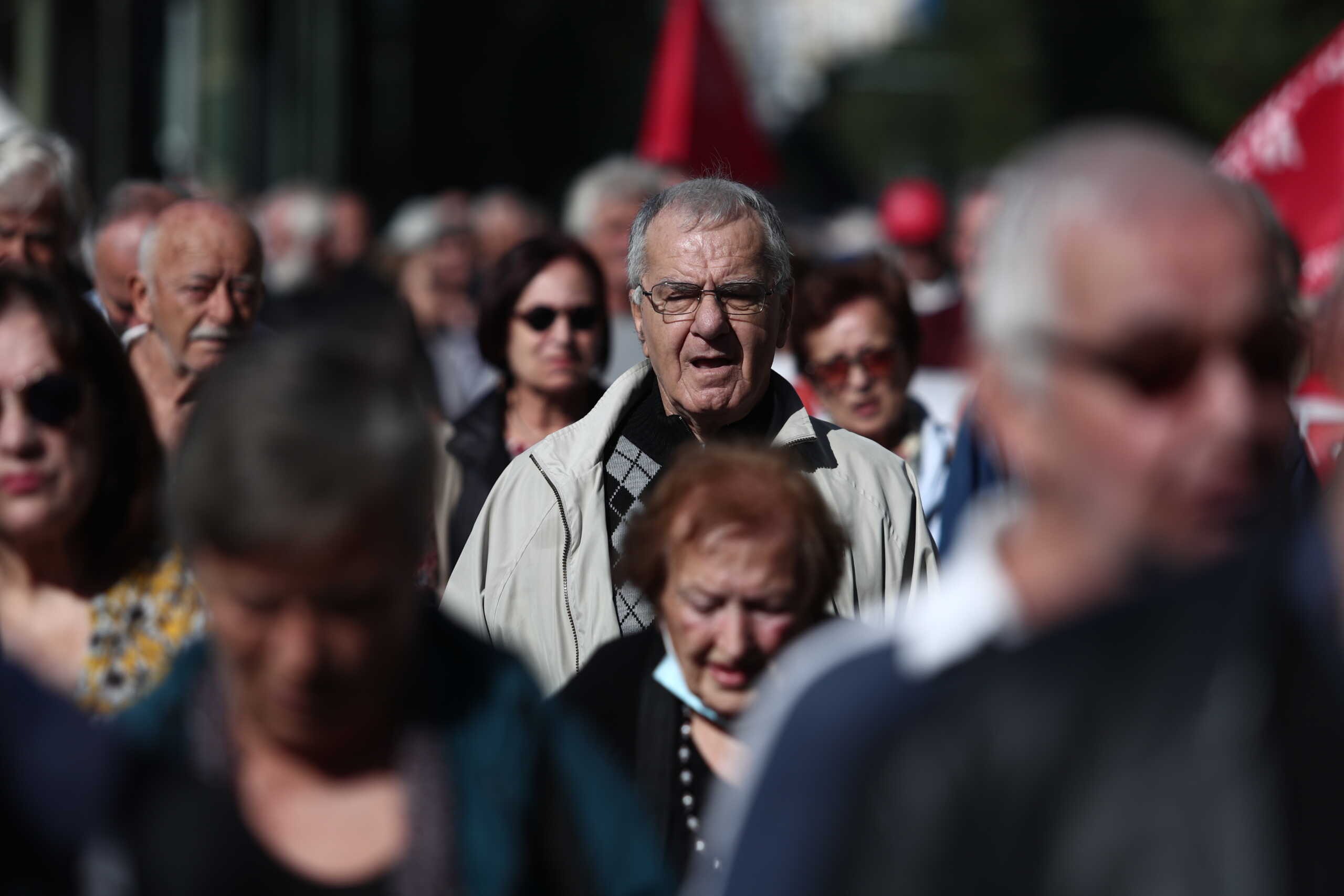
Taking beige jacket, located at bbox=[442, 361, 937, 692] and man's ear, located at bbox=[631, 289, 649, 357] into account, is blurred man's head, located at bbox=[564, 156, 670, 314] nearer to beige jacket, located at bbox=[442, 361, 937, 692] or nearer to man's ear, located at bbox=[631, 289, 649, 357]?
man's ear, located at bbox=[631, 289, 649, 357]

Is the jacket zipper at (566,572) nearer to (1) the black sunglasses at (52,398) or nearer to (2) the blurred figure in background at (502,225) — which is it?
(1) the black sunglasses at (52,398)

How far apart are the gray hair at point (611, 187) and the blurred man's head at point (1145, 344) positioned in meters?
6.26

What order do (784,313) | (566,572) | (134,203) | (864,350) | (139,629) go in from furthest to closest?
(134,203) → (864,350) → (784,313) → (566,572) → (139,629)

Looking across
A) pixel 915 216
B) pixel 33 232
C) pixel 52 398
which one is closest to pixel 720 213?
pixel 52 398

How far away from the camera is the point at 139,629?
10.5 feet

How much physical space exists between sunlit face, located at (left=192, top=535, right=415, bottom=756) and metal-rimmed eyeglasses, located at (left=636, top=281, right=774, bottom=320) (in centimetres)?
233

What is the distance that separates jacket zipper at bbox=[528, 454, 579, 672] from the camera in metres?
4.21

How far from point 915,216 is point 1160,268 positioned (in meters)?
9.61

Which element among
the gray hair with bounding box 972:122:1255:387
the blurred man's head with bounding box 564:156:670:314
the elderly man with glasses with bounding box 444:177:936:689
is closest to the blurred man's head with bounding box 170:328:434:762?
the gray hair with bounding box 972:122:1255:387

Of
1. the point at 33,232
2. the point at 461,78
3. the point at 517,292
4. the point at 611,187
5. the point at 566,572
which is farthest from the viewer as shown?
the point at 461,78

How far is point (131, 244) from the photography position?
6.04 meters

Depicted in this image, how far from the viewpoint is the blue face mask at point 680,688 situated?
3410 mm

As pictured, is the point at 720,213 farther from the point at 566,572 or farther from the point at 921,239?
the point at 921,239

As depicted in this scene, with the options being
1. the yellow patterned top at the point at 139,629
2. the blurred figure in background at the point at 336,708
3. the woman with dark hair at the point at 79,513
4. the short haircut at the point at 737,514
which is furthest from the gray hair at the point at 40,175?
the blurred figure in background at the point at 336,708
